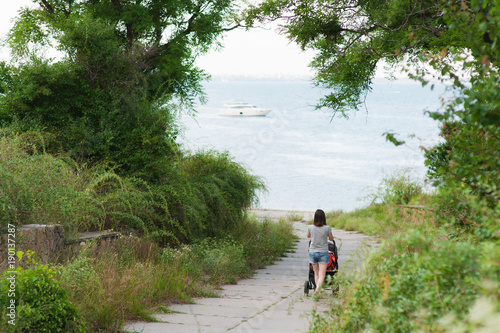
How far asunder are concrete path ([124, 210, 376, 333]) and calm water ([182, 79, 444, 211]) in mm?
4481

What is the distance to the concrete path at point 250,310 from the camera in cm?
479

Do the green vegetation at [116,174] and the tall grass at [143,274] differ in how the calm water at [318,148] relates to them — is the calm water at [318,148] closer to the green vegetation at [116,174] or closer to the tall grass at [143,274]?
the green vegetation at [116,174]

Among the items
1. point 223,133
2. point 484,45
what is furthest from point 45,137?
point 223,133

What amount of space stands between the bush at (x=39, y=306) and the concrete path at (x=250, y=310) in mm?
709

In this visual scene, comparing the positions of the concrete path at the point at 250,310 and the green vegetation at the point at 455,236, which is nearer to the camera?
the green vegetation at the point at 455,236

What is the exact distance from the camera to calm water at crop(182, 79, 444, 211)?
31.2 m

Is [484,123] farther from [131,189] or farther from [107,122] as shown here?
[107,122]

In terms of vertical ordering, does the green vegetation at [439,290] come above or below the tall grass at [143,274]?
above

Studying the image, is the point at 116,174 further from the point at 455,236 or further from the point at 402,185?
the point at 402,185

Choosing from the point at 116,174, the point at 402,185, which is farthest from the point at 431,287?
the point at 402,185

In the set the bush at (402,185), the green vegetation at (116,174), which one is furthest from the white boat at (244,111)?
the green vegetation at (116,174)

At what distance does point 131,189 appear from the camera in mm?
8102

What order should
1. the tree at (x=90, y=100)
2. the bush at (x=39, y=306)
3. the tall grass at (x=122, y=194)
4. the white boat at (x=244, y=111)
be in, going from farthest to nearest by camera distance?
the white boat at (x=244, y=111) < the tree at (x=90, y=100) < the tall grass at (x=122, y=194) < the bush at (x=39, y=306)

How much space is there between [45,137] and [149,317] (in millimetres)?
5252
